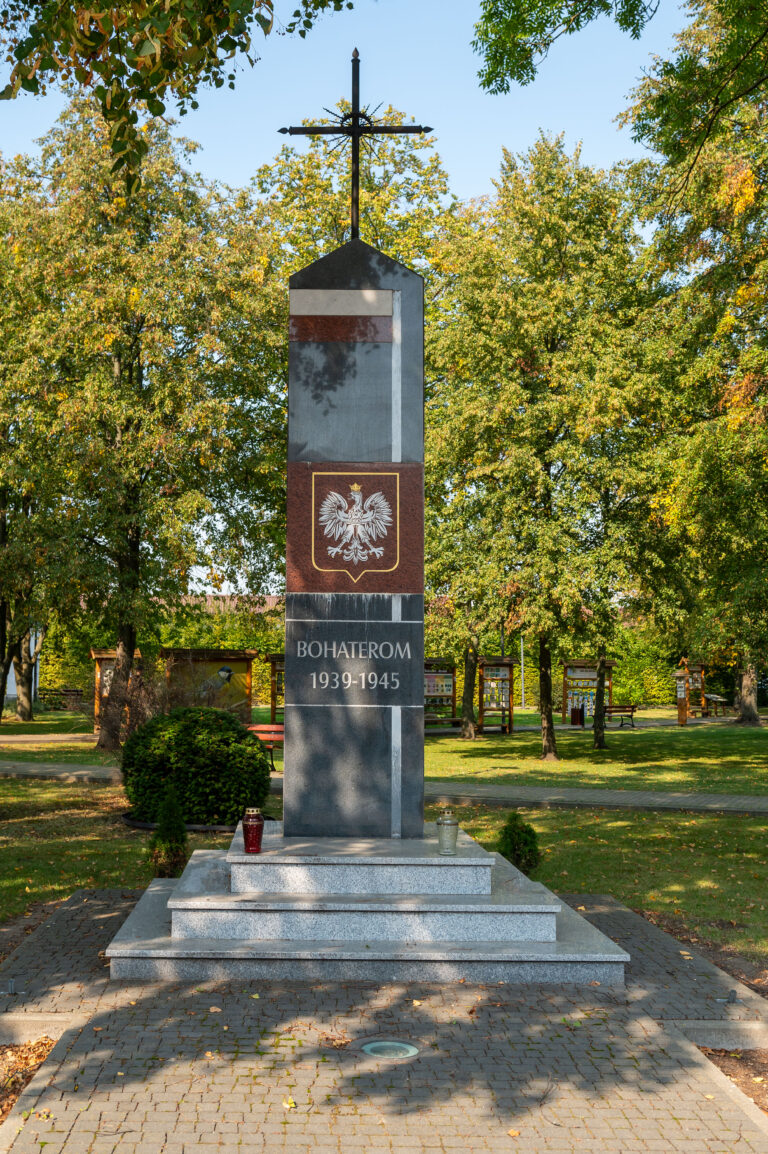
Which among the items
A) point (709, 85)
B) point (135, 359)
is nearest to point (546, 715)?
point (135, 359)

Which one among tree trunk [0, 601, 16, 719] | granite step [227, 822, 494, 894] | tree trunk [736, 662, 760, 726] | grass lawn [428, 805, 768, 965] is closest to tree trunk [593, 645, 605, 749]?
grass lawn [428, 805, 768, 965]

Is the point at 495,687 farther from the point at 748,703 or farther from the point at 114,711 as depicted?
the point at 114,711

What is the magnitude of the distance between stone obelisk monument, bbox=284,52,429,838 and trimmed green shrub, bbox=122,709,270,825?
16.4ft

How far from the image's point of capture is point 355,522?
322 inches

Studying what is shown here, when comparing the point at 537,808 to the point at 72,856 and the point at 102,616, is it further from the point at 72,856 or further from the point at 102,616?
the point at 102,616

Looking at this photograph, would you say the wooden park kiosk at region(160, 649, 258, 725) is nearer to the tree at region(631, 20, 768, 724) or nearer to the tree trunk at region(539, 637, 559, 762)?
the tree trunk at region(539, 637, 559, 762)

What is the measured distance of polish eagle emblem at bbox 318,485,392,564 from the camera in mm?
8141

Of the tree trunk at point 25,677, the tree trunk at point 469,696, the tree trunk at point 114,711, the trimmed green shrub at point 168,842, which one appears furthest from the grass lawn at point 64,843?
the tree trunk at point 25,677

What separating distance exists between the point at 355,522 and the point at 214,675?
1600 cm

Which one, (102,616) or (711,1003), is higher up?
(102,616)

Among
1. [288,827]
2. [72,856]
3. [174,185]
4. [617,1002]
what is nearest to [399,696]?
[288,827]

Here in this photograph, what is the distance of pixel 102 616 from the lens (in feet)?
76.2

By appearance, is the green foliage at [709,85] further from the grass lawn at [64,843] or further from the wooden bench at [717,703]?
the wooden bench at [717,703]

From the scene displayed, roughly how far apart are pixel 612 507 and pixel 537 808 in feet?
29.3
